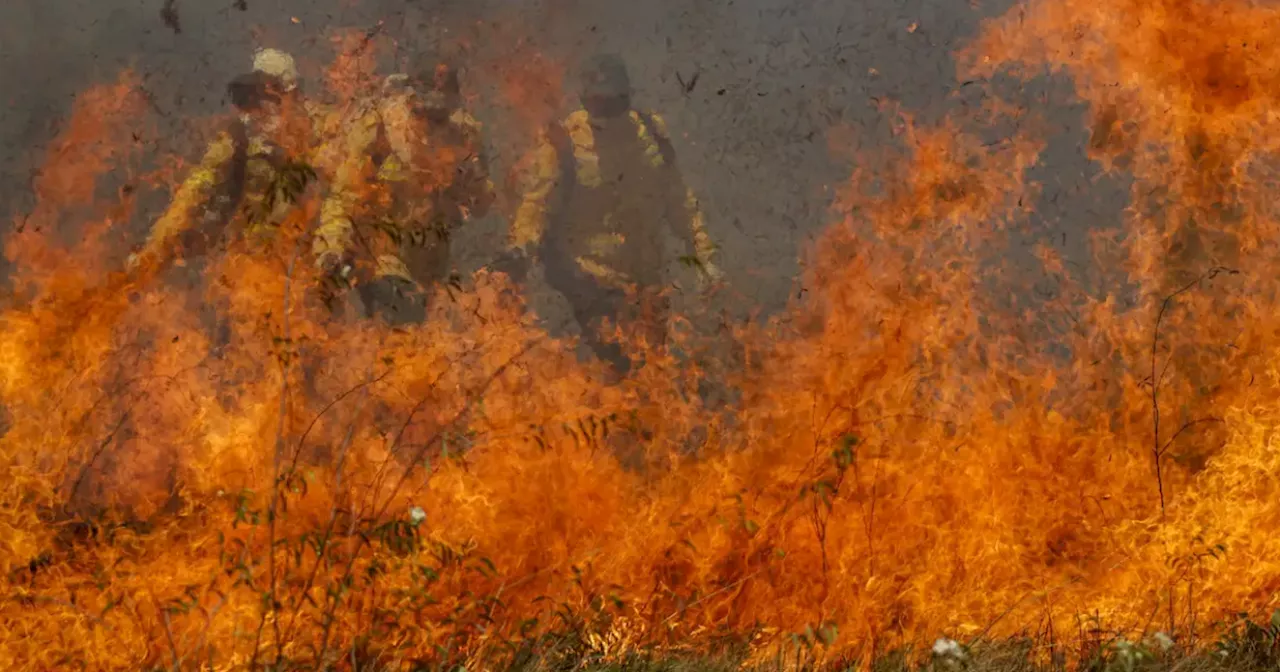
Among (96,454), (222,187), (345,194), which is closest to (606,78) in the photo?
(345,194)

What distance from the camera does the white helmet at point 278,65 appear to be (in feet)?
20.8

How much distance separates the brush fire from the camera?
542 centimetres

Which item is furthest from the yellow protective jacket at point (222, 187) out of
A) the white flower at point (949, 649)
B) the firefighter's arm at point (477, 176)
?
the white flower at point (949, 649)

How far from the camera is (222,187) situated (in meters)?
6.26

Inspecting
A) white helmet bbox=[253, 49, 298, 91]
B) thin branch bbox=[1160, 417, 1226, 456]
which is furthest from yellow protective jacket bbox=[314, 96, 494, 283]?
thin branch bbox=[1160, 417, 1226, 456]

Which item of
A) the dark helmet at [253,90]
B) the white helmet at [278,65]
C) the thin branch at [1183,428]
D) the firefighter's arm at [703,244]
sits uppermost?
the white helmet at [278,65]

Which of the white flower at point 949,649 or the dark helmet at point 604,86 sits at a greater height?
the dark helmet at point 604,86

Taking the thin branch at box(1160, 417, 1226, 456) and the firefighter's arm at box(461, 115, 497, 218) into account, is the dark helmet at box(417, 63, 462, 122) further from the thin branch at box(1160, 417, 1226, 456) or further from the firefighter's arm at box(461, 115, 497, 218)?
the thin branch at box(1160, 417, 1226, 456)

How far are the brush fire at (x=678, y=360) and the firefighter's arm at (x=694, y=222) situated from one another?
0.06 feet

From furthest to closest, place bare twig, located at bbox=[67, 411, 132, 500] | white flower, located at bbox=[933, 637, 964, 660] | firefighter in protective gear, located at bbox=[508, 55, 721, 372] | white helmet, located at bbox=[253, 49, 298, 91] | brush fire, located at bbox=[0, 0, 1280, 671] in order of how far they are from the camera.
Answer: firefighter in protective gear, located at bbox=[508, 55, 721, 372]
white helmet, located at bbox=[253, 49, 298, 91]
bare twig, located at bbox=[67, 411, 132, 500]
brush fire, located at bbox=[0, 0, 1280, 671]
white flower, located at bbox=[933, 637, 964, 660]

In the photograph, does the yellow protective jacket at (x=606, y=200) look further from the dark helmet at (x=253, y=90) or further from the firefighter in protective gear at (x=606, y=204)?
the dark helmet at (x=253, y=90)

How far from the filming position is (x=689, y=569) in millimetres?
5516

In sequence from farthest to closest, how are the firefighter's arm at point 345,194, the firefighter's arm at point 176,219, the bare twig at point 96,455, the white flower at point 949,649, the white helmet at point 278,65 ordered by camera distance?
the white helmet at point 278,65 → the firefighter's arm at point 176,219 → the firefighter's arm at point 345,194 → the bare twig at point 96,455 → the white flower at point 949,649

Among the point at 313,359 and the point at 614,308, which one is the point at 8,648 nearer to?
the point at 313,359
